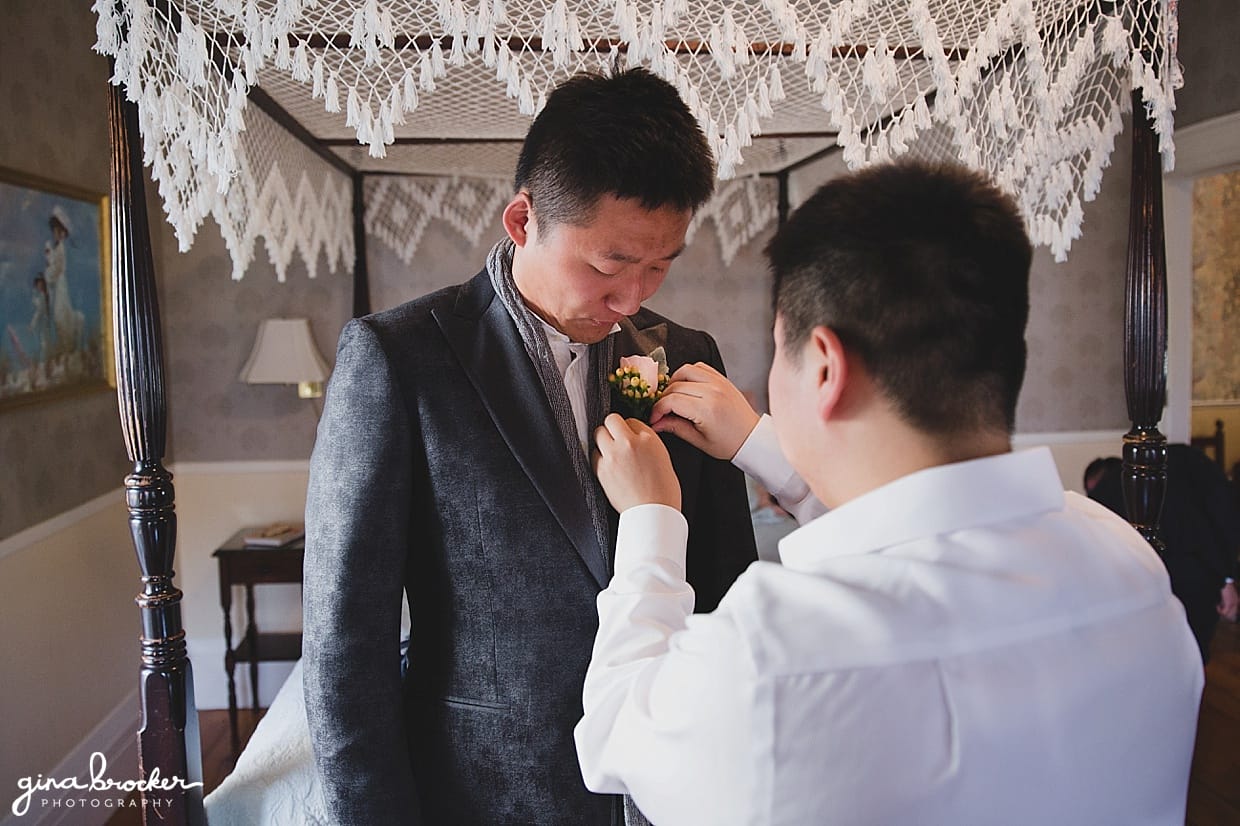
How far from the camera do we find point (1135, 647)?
75cm

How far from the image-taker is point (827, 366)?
2.62ft

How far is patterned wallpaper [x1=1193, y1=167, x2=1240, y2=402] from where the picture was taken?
214 inches

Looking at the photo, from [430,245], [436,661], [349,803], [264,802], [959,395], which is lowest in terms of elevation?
[264,802]

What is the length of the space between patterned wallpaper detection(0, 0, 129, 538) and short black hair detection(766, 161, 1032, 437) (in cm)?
286

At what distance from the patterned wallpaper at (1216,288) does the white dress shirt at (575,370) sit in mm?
5371

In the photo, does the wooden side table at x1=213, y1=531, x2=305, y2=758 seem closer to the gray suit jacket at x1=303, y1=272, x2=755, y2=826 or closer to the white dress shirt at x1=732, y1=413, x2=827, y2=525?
the gray suit jacket at x1=303, y1=272, x2=755, y2=826

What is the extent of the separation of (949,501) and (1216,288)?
230 inches

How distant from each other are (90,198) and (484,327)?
278 cm

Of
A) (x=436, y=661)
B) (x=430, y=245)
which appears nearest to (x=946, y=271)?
(x=436, y=661)

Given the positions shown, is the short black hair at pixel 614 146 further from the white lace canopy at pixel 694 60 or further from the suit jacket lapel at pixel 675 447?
the white lace canopy at pixel 694 60

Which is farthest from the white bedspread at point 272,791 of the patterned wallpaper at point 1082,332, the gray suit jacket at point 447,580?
the patterned wallpaper at point 1082,332

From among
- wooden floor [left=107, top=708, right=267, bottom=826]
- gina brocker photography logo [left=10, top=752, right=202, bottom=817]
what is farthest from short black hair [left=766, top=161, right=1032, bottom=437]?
wooden floor [left=107, top=708, right=267, bottom=826]

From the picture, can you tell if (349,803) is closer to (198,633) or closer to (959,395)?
(959,395)

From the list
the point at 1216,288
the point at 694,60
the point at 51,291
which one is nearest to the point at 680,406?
the point at 694,60
